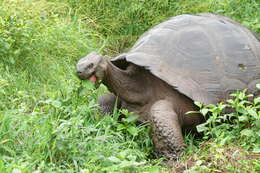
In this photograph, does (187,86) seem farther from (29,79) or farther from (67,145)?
(29,79)

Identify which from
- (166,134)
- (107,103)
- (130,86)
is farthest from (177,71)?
(107,103)

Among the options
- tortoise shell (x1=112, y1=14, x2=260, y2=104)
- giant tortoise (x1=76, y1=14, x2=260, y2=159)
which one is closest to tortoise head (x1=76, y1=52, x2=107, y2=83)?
giant tortoise (x1=76, y1=14, x2=260, y2=159)

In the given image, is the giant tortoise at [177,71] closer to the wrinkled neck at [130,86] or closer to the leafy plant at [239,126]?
the wrinkled neck at [130,86]

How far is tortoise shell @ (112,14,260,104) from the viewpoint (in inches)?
183

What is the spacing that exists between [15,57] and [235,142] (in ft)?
8.74

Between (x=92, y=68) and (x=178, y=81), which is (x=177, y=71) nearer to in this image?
(x=178, y=81)

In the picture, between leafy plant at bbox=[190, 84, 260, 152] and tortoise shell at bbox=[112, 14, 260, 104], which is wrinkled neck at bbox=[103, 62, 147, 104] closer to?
tortoise shell at bbox=[112, 14, 260, 104]

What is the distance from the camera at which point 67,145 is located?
3.73m

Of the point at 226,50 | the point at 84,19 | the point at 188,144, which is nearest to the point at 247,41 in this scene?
the point at 226,50

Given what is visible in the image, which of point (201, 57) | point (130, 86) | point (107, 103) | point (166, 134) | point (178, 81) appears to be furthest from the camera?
point (107, 103)

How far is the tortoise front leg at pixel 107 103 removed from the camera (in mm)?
5117

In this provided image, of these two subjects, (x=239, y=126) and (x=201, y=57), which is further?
(x=201, y=57)

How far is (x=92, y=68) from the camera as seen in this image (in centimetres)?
447

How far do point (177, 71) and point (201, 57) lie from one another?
28 cm
